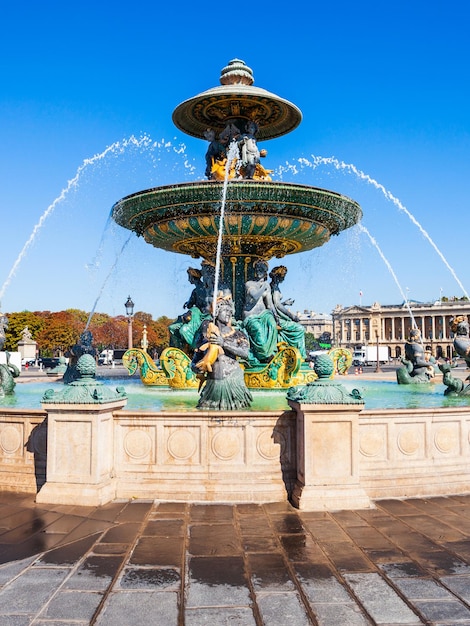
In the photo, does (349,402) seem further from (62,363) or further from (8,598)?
(62,363)

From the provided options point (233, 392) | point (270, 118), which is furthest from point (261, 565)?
point (270, 118)

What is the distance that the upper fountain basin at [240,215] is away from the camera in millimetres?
11672

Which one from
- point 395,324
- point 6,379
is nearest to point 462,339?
point 6,379

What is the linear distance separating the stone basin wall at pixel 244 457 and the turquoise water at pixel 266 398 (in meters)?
1.32

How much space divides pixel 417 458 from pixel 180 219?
7.25 m

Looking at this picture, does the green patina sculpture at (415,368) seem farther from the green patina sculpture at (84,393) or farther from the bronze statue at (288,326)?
the green patina sculpture at (84,393)

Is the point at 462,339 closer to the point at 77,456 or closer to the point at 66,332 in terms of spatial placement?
the point at 77,456

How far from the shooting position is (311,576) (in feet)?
15.0

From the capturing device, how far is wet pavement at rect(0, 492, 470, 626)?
3945 mm

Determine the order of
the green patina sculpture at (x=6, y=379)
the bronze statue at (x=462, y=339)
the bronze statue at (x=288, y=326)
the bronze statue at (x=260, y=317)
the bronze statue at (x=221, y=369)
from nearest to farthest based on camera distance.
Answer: the bronze statue at (x=221, y=369) < the bronze statue at (x=462, y=339) < the green patina sculpture at (x=6, y=379) < the bronze statue at (x=260, y=317) < the bronze statue at (x=288, y=326)

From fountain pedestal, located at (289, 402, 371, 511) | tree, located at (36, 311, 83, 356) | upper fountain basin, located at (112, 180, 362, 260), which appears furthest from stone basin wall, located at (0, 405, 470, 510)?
tree, located at (36, 311, 83, 356)

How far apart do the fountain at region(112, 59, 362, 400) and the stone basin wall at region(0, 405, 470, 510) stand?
13.8 ft

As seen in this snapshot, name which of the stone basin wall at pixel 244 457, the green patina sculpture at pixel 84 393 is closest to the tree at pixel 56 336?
the green patina sculpture at pixel 84 393

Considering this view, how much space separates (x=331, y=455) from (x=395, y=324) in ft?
440
